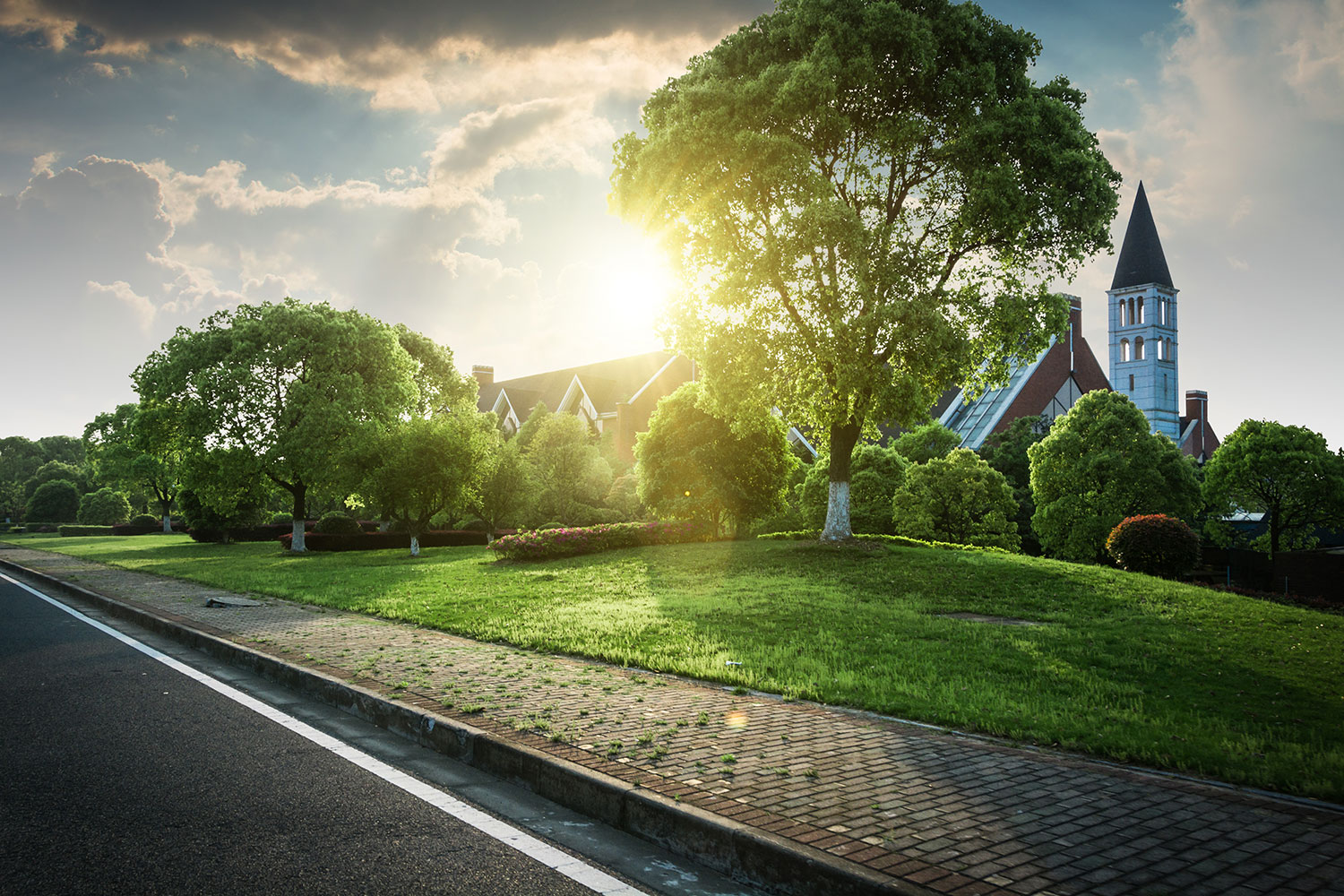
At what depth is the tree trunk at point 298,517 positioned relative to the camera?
3303cm

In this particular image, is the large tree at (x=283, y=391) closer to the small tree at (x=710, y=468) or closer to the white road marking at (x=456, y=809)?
the small tree at (x=710, y=468)

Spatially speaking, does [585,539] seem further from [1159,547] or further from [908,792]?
[908,792]

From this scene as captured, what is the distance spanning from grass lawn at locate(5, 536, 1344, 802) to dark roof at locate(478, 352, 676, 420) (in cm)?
3149

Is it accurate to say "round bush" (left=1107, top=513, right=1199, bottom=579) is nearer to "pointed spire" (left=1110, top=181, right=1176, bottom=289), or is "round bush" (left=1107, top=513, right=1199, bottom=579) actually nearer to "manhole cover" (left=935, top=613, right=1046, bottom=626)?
"manhole cover" (left=935, top=613, right=1046, bottom=626)

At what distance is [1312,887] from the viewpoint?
3.29m

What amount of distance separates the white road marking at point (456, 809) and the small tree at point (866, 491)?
22.8 meters

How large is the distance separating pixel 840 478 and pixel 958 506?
30.1ft

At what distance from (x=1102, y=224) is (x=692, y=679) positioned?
15.0 metres

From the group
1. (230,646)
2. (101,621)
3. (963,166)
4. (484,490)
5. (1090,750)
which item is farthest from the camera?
(484,490)

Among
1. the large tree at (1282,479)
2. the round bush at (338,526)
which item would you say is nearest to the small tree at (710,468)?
the large tree at (1282,479)

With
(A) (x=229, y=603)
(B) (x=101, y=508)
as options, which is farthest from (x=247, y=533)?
(A) (x=229, y=603)

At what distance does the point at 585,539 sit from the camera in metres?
23.7

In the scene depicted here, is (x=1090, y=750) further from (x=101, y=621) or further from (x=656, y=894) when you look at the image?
(x=101, y=621)

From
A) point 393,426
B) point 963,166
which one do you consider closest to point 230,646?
point 963,166
